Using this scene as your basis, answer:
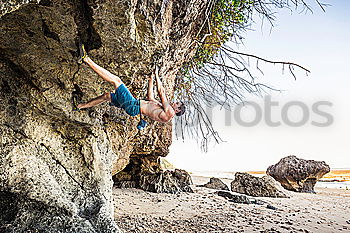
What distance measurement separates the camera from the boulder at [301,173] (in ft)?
39.2

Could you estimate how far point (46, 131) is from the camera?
392 centimetres

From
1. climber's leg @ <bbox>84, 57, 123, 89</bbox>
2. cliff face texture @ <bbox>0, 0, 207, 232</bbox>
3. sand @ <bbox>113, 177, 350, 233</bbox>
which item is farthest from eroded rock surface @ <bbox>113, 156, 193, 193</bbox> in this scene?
climber's leg @ <bbox>84, 57, 123, 89</bbox>

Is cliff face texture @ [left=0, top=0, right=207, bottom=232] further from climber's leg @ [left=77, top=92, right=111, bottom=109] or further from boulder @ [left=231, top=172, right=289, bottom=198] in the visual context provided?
boulder @ [left=231, top=172, right=289, bottom=198]

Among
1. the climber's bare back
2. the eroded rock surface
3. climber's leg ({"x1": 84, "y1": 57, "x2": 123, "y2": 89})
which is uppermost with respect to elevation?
climber's leg ({"x1": 84, "y1": 57, "x2": 123, "y2": 89})

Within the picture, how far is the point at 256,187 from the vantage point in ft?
30.0

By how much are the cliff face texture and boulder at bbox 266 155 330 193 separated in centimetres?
999

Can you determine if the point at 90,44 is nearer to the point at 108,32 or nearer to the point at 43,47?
the point at 108,32

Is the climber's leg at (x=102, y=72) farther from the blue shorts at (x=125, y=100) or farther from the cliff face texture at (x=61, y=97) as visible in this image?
the cliff face texture at (x=61, y=97)

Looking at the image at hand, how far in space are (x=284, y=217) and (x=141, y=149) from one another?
13.6ft

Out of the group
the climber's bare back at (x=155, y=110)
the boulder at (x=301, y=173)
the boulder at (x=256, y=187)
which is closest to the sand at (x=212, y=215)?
the boulder at (x=256, y=187)

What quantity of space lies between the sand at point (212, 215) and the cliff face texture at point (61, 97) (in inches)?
46.1

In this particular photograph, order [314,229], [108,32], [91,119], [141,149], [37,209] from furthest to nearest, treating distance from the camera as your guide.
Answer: [141,149] → [314,229] → [91,119] → [37,209] → [108,32]

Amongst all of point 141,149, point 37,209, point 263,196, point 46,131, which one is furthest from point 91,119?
point 263,196

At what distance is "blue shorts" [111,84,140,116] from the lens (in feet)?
11.2
